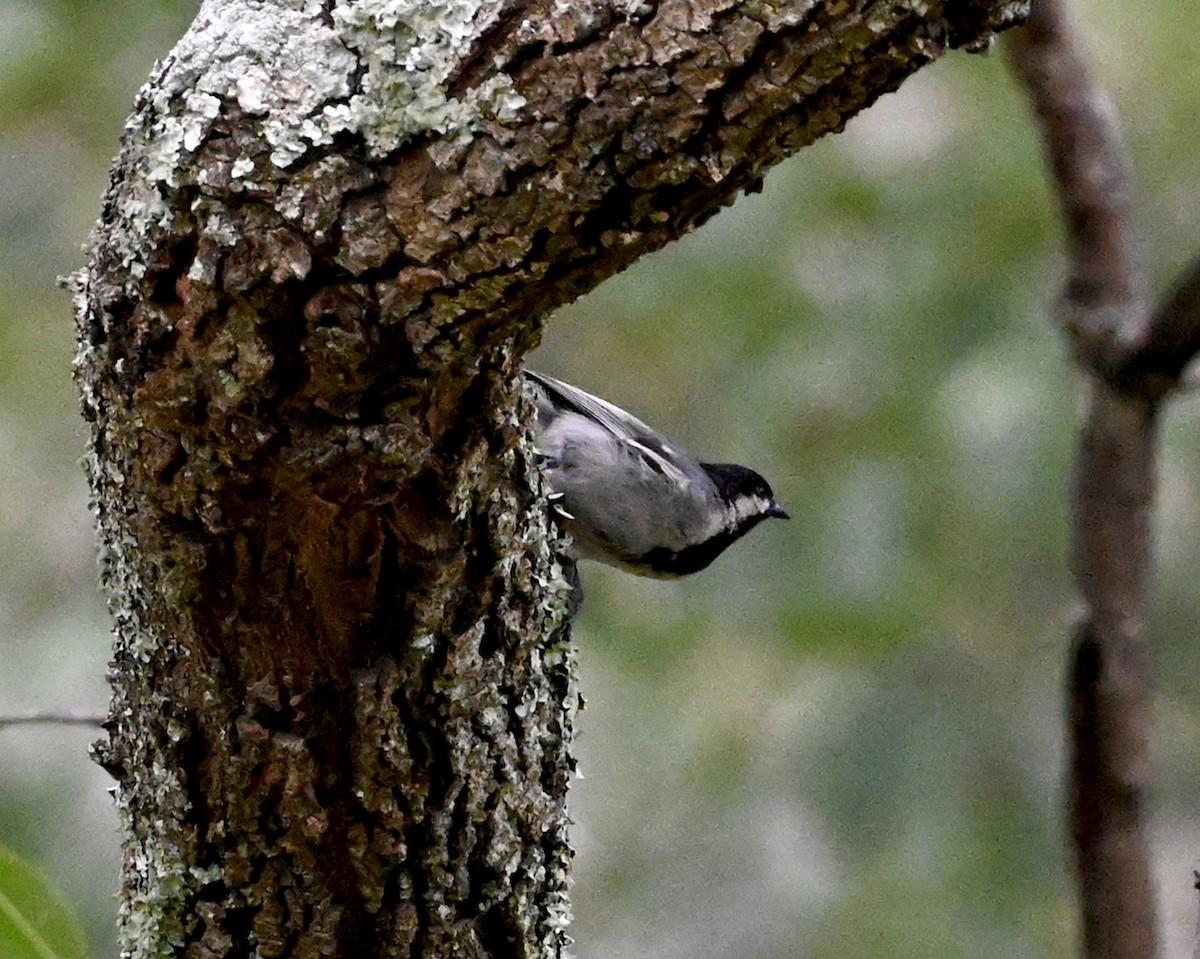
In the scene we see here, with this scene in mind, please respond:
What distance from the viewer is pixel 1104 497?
303cm

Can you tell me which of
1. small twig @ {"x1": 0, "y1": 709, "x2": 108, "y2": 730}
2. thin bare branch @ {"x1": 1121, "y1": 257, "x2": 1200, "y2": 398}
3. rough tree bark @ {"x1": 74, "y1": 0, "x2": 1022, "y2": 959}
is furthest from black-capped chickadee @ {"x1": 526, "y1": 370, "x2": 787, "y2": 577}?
rough tree bark @ {"x1": 74, "y1": 0, "x2": 1022, "y2": 959}

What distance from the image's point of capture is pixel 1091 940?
274 cm

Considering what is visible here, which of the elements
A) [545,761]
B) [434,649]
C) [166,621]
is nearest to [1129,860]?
[545,761]

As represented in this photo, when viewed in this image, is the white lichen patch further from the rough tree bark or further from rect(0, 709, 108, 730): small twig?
rect(0, 709, 108, 730): small twig

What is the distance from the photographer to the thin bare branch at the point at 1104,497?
9.13 ft

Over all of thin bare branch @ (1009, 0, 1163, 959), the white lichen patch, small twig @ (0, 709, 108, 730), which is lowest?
small twig @ (0, 709, 108, 730)

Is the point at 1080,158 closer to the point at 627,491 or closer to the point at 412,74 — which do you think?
the point at 627,491

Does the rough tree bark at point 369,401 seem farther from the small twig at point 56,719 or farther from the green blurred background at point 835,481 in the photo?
the green blurred background at point 835,481

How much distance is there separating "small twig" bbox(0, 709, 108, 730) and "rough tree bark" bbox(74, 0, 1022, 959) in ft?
0.56

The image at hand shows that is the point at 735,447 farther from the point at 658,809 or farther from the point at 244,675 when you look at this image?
the point at 244,675

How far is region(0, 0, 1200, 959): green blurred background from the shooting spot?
4262 mm

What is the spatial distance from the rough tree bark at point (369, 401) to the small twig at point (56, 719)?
171mm

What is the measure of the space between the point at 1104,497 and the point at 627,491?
1.08 meters

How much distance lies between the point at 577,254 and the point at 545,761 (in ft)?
2.50
